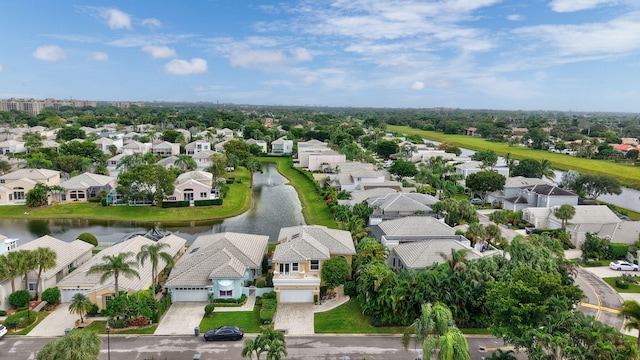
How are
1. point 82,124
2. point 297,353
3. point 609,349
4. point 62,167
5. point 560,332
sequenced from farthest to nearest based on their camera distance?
point 82,124
point 62,167
point 297,353
point 560,332
point 609,349

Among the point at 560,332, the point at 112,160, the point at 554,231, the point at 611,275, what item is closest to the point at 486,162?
the point at 554,231

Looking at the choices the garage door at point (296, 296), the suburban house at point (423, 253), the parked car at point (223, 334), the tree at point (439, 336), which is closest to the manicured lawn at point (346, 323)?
the garage door at point (296, 296)

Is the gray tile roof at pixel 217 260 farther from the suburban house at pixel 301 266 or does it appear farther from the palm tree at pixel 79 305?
the palm tree at pixel 79 305

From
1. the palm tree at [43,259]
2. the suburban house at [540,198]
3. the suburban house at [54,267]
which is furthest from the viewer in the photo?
the suburban house at [540,198]

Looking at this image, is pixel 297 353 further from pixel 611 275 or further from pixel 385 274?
pixel 611 275

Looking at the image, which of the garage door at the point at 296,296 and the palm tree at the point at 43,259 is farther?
the garage door at the point at 296,296

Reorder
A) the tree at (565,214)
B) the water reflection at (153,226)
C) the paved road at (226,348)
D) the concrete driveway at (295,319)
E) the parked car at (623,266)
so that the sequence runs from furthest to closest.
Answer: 1. the water reflection at (153,226)
2. the tree at (565,214)
3. the parked car at (623,266)
4. the concrete driveway at (295,319)
5. the paved road at (226,348)

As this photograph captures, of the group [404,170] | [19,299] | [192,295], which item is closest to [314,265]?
[192,295]
